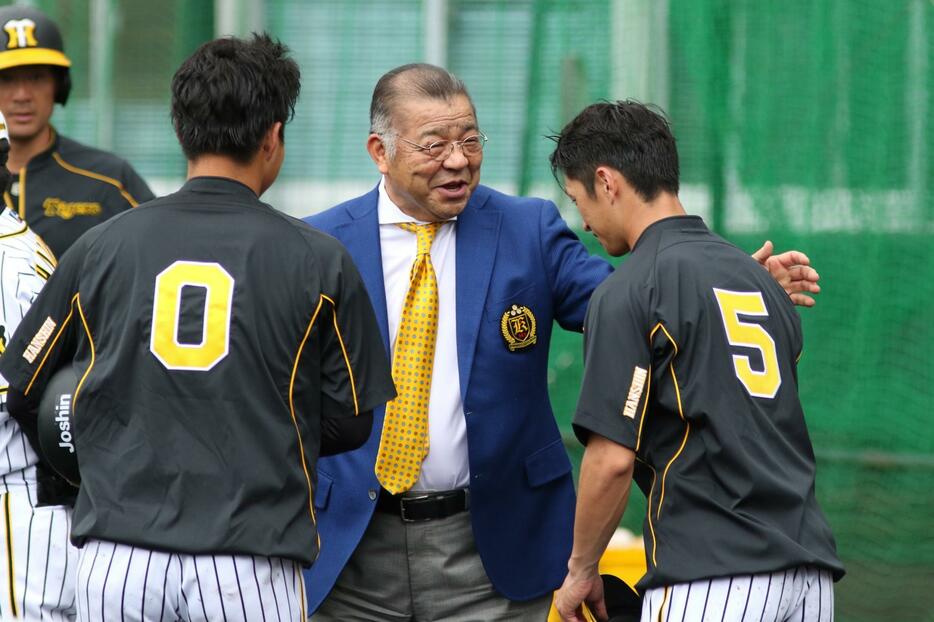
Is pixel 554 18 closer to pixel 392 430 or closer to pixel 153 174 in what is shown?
pixel 153 174

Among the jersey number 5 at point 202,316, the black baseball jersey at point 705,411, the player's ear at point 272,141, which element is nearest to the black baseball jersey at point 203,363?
the jersey number 5 at point 202,316

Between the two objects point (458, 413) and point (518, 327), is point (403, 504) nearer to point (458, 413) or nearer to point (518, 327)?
point (458, 413)

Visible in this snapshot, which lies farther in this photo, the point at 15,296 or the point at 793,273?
the point at 793,273

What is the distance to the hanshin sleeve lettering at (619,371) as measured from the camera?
3254 mm

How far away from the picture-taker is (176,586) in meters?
2.95

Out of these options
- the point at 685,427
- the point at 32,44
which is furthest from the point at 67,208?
the point at 685,427

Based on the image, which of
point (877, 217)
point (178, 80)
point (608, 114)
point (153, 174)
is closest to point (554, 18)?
point (877, 217)

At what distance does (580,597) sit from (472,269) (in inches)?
40.5

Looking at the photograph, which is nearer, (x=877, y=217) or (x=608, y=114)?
(x=608, y=114)

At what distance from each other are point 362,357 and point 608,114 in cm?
97

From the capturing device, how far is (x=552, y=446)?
405 centimetres

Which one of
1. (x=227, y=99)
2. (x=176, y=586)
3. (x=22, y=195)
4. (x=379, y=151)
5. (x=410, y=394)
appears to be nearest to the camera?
→ (x=176, y=586)

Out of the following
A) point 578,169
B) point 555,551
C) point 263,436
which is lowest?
point 555,551

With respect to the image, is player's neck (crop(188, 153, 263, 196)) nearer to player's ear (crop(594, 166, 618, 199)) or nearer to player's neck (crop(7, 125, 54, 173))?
player's ear (crop(594, 166, 618, 199))
